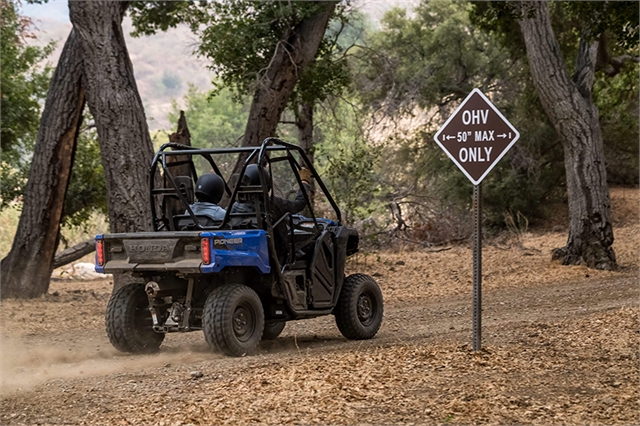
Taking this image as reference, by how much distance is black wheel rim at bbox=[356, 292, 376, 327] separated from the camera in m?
10.7

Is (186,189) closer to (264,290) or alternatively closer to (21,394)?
(264,290)

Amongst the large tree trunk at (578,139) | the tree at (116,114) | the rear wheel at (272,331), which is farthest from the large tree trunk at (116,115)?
the large tree trunk at (578,139)

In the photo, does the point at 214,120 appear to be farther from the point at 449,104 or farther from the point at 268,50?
the point at 268,50

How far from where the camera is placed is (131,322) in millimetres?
9789

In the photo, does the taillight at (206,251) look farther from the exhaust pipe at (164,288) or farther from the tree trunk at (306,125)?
the tree trunk at (306,125)

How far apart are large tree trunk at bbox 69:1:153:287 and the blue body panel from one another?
5175 millimetres

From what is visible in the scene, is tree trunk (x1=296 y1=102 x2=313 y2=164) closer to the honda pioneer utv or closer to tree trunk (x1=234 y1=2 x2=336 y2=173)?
tree trunk (x1=234 y1=2 x2=336 y2=173)

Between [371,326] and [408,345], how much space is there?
1220 millimetres

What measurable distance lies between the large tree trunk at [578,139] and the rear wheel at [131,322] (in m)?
10.7

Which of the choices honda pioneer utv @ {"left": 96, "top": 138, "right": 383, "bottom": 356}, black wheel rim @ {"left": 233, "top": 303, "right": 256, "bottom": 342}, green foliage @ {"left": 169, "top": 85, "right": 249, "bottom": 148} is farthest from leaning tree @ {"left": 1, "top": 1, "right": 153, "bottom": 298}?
green foliage @ {"left": 169, "top": 85, "right": 249, "bottom": 148}

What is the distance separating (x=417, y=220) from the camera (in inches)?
1030

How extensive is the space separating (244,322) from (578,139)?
1071 centimetres

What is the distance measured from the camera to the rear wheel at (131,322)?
31.9ft

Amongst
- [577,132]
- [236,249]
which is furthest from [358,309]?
[577,132]
